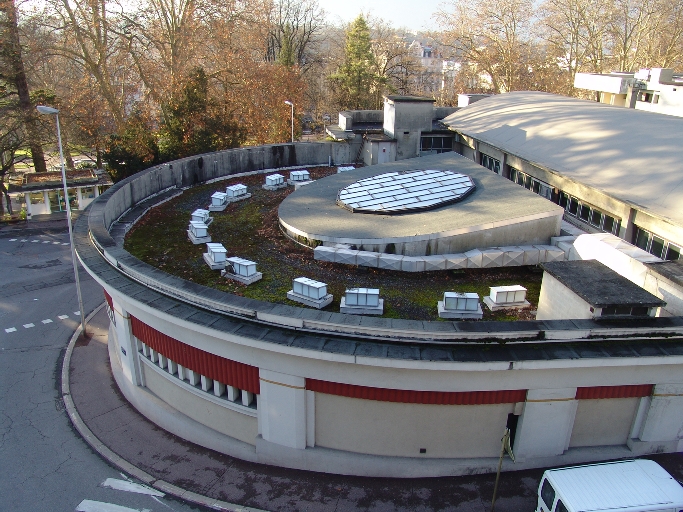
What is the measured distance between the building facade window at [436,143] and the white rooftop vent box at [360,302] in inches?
942

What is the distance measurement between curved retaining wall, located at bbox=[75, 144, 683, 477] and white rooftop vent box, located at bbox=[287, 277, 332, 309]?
6.88 ft

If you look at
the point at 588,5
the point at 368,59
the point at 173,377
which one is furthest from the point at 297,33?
the point at 173,377

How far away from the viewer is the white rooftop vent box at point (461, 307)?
1433cm

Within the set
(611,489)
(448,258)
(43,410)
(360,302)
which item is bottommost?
(43,410)

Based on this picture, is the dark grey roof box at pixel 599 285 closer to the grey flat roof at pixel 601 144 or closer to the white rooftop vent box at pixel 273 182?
the grey flat roof at pixel 601 144

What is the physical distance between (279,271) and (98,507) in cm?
826

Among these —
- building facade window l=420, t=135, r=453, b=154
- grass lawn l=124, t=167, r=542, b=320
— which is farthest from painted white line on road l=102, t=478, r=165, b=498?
building facade window l=420, t=135, r=453, b=154

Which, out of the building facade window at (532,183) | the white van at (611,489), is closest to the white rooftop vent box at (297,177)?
A: the building facade window at (532,183)

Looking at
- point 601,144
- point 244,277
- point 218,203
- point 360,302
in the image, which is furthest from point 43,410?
point 601,144

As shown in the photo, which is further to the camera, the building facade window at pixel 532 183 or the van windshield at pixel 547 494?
the building facade window at pixel 532 183

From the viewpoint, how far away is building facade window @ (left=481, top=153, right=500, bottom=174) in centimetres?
2944

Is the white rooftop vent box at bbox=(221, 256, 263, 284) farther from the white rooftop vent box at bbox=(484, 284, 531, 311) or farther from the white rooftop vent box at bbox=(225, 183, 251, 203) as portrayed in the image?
the white rooftop vent box at bbox=(225, 183, 251, 203)

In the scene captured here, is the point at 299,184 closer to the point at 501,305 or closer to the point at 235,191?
the point at 235,191

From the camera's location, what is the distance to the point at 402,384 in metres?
12.4
